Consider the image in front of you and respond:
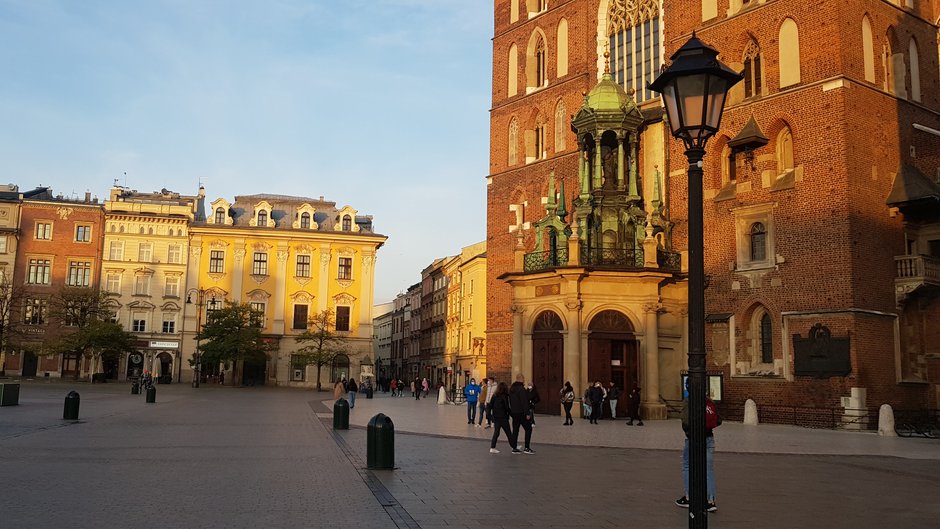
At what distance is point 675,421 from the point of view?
31078mm

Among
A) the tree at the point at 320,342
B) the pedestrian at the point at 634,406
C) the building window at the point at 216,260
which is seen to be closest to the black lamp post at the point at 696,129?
the pedestrian at the point at 634,406

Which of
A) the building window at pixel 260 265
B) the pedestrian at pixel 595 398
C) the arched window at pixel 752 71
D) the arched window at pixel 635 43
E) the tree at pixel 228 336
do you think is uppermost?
Result: the arched window at pixel 635 43

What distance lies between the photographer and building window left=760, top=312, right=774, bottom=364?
30.4 m

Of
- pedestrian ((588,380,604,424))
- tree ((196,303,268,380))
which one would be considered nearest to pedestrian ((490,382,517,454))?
pedestrian ((588,380,604,424))

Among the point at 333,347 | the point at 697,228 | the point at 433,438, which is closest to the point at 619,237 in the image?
the point at 433,438

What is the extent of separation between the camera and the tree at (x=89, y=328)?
66000 millimetres

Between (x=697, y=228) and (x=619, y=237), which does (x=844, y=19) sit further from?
(x=697, y=228)

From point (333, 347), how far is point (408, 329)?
43.2 meters

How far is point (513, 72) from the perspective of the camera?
43375 mm

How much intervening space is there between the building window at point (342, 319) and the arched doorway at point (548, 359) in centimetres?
4581

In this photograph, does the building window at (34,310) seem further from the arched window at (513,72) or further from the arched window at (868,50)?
the arched window at (868,50)

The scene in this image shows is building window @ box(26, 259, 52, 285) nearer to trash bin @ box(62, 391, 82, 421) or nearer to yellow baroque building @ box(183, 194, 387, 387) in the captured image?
yellow baroque building @ box(183, 194, 387, 387)

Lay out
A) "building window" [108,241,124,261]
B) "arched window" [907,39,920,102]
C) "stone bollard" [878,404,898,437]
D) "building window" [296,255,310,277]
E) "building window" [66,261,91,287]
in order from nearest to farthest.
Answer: "stone bollard" [878,404,898,437] < "arched window" [907,39,920,102] < "building window" [66,261,91,287] < "building window" [108,241,124,261] < "building window" [296,255,310,277]

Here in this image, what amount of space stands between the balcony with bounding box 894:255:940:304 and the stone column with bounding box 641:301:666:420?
8250 mm
